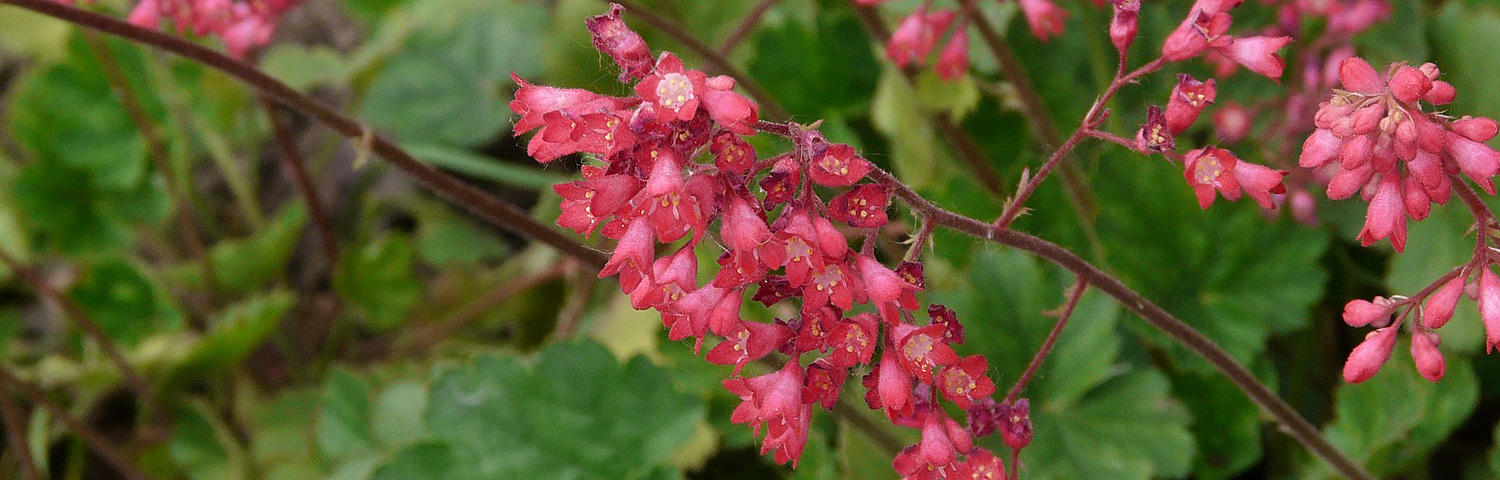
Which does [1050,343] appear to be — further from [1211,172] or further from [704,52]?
[704,52]

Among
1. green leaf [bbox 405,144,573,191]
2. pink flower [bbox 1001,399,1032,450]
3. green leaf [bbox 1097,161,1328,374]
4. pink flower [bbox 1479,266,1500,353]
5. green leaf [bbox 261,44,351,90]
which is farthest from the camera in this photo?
green leaf [bbox 261,44,351,90]

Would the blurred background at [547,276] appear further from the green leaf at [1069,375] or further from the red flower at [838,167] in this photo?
the red flower at [838,167]

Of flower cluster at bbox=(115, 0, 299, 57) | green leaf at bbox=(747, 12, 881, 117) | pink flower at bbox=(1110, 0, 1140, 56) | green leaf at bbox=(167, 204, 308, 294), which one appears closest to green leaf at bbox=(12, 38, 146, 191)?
green leaf at bbox=(167, 204, 308, 294)

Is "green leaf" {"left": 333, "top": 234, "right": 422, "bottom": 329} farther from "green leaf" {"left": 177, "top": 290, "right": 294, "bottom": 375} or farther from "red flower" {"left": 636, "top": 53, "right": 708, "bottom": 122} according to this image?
"red flower" {"left": 636, "top": 53, "right": 708, "bottom": 122}

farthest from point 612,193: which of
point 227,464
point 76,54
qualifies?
point 76,54

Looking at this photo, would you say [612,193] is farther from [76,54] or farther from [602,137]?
[76,54]

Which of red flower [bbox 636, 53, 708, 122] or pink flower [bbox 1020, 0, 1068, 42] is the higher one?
red flower [bbox 636, 53, 708, 122]

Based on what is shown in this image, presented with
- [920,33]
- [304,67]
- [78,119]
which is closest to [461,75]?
[304,67]
